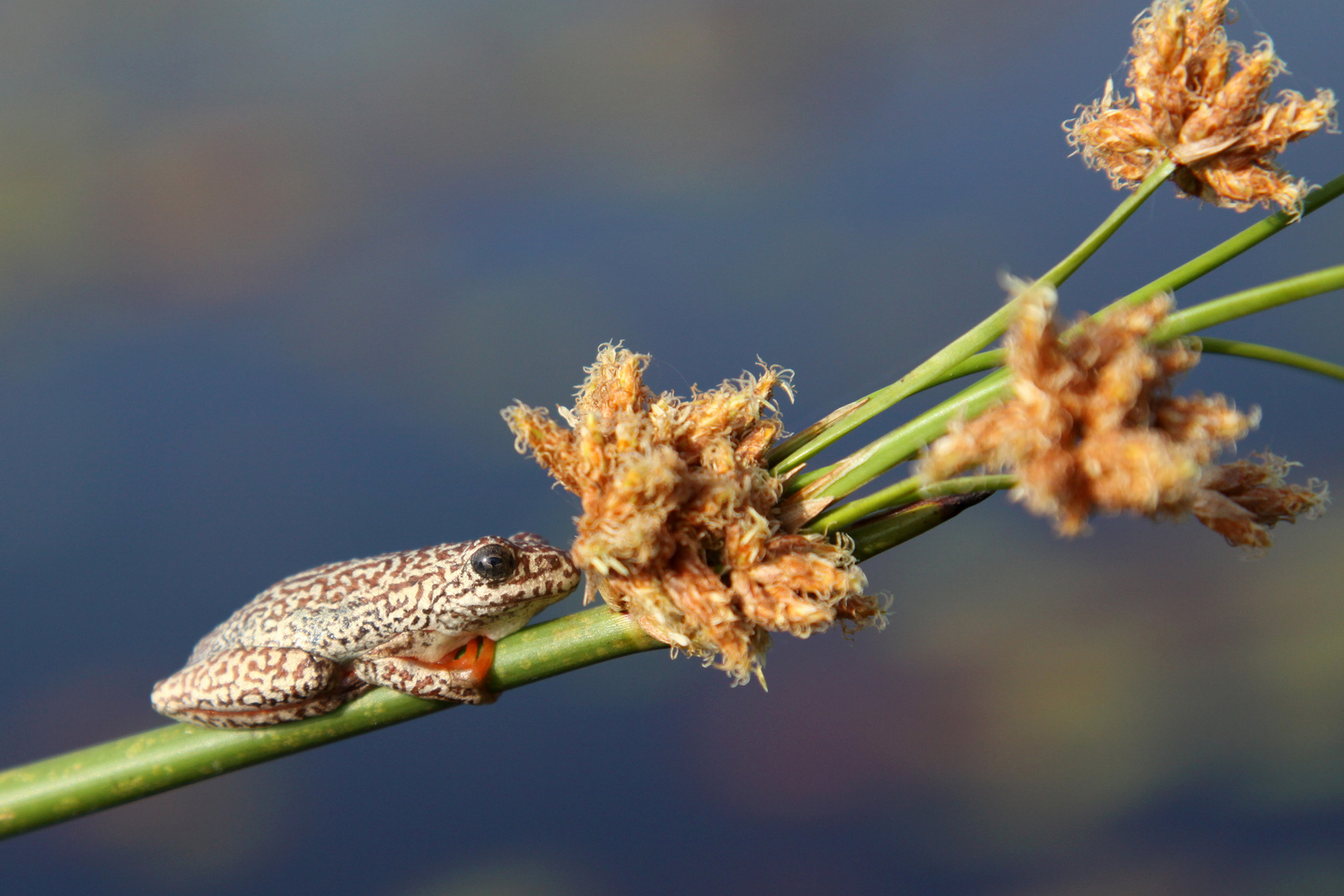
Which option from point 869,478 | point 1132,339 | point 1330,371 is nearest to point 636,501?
point 869,478

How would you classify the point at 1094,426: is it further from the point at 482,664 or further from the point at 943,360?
the point at 482,664

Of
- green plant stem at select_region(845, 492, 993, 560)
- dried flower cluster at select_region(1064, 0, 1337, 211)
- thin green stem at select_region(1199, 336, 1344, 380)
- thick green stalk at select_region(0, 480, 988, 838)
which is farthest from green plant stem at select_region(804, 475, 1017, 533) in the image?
dried flower cluster at select_region(1064, 0, 1337, 211)

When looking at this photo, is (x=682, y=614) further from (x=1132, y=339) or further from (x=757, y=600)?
(x=1132, y=339)

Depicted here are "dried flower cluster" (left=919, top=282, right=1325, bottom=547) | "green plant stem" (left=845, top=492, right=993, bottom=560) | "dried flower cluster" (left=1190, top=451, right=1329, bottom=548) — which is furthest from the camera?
"green plant stem" (left=845, top=492, right=993, bottom=560)

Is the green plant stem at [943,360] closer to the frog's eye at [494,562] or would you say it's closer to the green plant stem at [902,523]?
the green plant stem at [902,523]

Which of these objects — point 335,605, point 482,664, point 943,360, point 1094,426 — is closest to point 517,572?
point 482,664

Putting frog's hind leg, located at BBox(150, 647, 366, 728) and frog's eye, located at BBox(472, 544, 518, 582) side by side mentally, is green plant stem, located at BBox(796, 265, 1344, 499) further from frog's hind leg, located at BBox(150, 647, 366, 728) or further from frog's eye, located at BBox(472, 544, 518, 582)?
frog's hind leg, located at BBox(150, 647, 366, 728)
